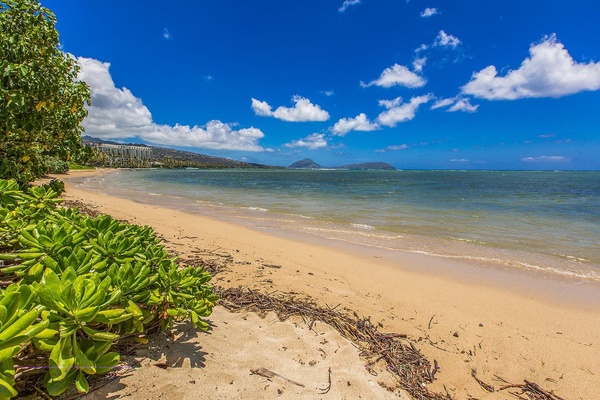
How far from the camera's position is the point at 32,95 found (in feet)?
11.7

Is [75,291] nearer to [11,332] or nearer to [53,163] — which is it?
[11,332]

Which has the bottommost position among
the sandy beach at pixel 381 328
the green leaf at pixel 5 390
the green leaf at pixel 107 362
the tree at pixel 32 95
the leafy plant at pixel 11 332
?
the sandy beach at pixel 381 328

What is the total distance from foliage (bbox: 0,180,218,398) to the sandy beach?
42 centimetres

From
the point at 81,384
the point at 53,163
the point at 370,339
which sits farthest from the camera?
A: the point at 53,163

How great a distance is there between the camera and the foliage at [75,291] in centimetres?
137

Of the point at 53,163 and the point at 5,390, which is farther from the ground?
the point at 53,163

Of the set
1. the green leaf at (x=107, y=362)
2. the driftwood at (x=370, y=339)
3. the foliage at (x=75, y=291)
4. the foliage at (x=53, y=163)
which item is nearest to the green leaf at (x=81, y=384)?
the foliage at (x=75, y=291)

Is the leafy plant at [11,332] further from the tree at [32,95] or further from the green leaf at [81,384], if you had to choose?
the tree at [32,95]

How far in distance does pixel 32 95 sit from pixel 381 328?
5.19m

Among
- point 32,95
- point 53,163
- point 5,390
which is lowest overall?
point 5,390

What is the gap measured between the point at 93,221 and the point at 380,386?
303 cm

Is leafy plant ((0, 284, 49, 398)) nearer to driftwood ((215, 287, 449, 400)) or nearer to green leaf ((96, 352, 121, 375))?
green leaf ((96, 352, 121, 375))

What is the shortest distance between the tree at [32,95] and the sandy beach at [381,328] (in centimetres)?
292

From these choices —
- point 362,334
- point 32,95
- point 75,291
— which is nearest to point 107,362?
point 75,291
